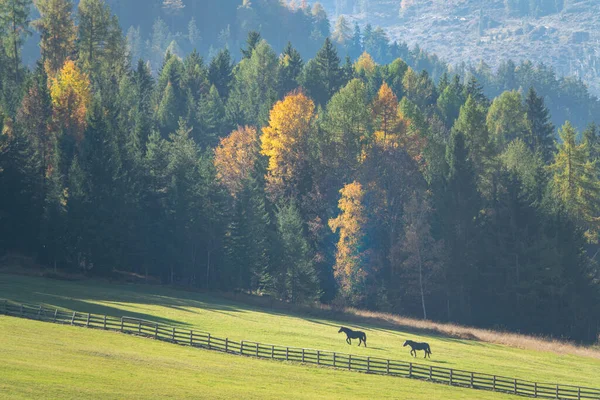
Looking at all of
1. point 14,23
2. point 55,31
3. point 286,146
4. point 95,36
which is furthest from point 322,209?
point 14,23

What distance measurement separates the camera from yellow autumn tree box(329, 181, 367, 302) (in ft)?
379

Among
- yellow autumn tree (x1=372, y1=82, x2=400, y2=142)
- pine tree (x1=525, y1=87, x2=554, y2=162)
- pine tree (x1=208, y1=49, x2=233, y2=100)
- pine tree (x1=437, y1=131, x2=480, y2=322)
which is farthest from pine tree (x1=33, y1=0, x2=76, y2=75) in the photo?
pine tree (x1=525, y1=87, x2=554, y2=162)

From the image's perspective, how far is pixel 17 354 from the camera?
5397 centimetres

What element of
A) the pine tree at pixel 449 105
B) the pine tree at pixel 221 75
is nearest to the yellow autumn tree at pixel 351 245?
the pine tree at pixel 449 105

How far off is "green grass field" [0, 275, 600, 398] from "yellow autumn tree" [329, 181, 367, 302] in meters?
15.7

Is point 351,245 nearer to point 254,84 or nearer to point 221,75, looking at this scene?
point 254,84

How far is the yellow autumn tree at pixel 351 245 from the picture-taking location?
11544 cm

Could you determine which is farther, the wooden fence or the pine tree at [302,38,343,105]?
the pine tree at [302,38,343,105]

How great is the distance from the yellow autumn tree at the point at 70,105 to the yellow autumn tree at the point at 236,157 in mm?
19246

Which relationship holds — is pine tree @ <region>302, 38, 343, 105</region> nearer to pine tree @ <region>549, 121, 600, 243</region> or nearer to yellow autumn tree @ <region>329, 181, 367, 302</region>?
yellow autumn tree @ <region>329, 181, 367, 302</region>

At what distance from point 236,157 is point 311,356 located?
235 ft

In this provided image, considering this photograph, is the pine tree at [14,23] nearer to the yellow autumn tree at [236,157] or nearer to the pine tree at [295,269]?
the yellow autumn tree at [236,157]

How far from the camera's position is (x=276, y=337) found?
77938 millimetres

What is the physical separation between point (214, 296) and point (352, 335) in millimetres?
33186
